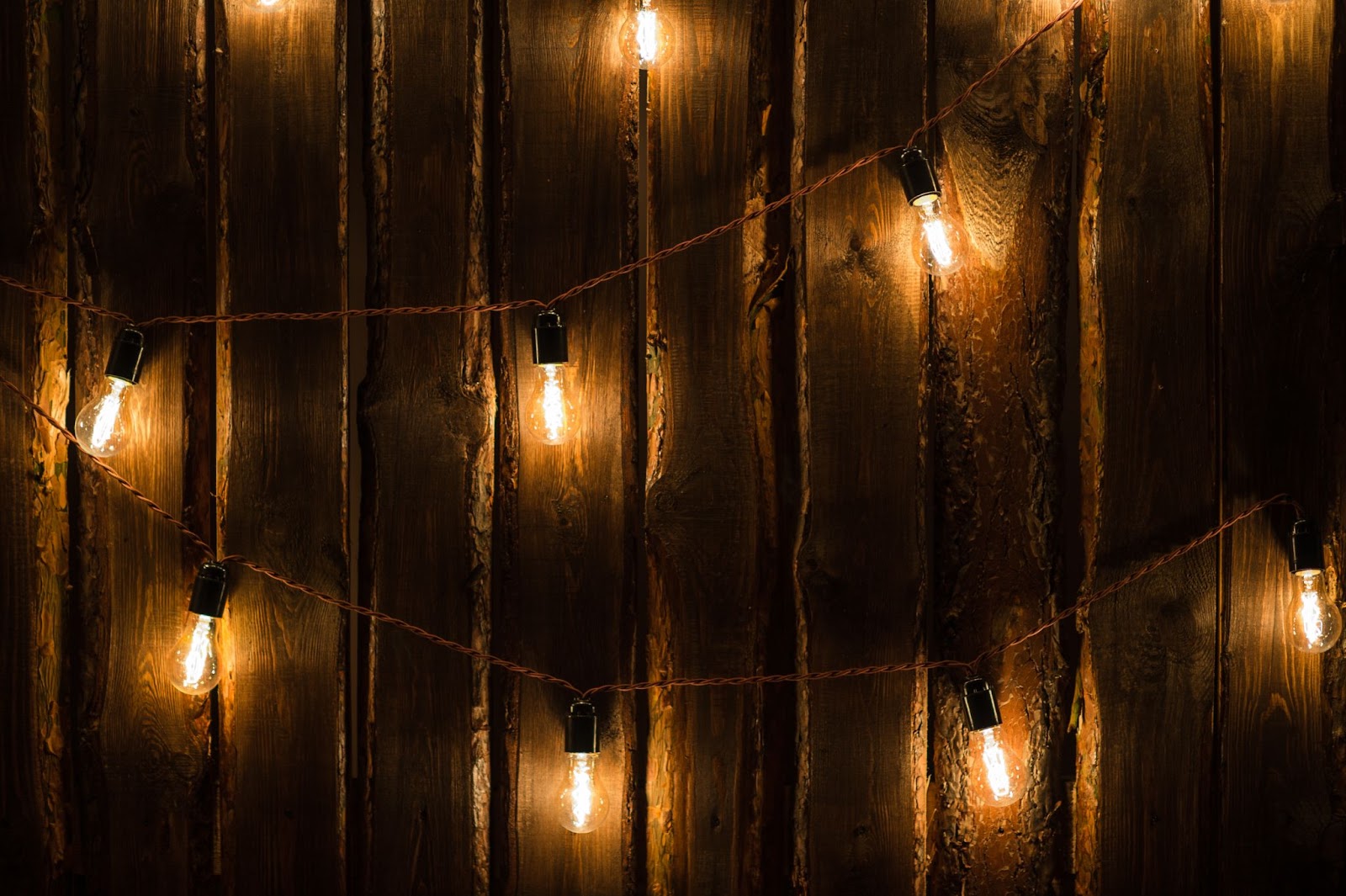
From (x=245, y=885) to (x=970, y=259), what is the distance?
7.56 ft

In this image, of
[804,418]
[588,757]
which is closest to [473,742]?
[588,757]

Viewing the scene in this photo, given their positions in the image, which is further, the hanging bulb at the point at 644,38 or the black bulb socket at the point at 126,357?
the hanging bulb at the point at 644,38

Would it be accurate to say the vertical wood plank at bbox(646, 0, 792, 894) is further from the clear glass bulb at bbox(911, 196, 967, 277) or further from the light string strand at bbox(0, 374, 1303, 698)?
the clear glass bulb at bbox(911, 196, 967, 277)

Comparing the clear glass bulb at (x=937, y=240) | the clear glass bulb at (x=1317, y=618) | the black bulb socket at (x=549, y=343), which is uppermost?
the clear glass bulb at (x=937, y=240)

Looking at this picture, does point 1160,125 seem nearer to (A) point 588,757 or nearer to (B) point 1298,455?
(B) point 1298,455

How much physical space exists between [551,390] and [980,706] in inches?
47.4

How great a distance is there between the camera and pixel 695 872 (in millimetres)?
2287

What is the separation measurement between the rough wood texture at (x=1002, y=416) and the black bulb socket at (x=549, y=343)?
2.90 feet

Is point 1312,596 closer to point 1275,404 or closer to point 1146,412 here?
point 1275,404

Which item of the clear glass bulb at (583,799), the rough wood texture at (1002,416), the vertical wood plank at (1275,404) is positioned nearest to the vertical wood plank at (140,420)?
the clear glass bulb at (583,799)

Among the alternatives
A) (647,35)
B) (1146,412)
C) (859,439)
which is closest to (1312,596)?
(1146,412)

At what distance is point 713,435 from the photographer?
2252 millimetres

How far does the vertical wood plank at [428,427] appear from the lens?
7.38 ft

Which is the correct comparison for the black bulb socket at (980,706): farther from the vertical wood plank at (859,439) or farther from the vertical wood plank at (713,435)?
the vertical wood plank at (713,435)
